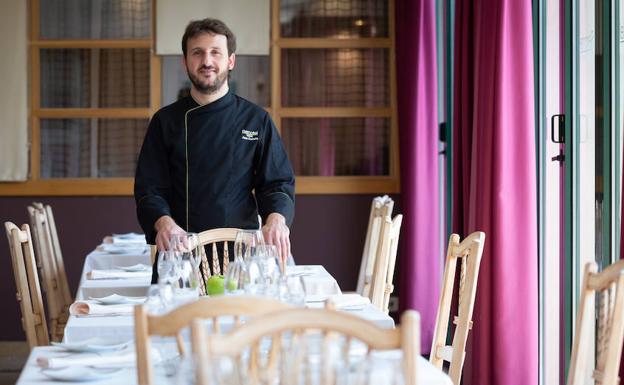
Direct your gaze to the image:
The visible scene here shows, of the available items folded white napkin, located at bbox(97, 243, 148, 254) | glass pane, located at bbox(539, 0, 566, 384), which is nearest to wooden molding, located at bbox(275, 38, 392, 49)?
folded white napkin, located at bbox(97, 243, 148, 254)

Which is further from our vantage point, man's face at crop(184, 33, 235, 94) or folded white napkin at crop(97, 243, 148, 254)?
folded white napkin at crop(97, 243, 148, 254)

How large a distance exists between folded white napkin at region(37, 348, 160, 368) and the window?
417 centimetres

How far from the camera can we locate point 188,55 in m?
3.50

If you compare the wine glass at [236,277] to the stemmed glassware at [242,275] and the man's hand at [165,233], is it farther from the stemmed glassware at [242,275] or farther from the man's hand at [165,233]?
the man's hand at [165,233]

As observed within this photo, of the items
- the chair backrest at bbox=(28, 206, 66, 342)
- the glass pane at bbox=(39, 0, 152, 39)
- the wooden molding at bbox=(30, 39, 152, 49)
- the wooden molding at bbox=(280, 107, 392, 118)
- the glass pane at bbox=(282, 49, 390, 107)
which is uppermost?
the glass pane at bbox=(39, 0, 152, 39)

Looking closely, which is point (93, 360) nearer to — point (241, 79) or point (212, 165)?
point (212, 165)

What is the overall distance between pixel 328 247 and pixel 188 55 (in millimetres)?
3148

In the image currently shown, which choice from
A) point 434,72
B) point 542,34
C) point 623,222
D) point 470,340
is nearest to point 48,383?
point 623,222

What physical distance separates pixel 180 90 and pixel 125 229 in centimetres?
98

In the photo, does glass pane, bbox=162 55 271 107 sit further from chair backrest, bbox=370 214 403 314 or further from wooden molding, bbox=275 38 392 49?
chair backrest, bbox=370 214 403 314

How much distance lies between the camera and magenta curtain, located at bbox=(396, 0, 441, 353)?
5.75 metres

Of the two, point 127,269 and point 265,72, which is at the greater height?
point 265,72

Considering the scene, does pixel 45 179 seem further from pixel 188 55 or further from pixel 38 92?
pixel 188 55

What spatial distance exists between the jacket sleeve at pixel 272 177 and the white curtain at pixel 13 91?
→ 303cm
